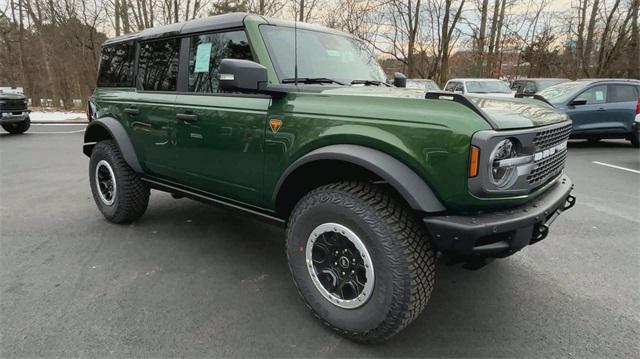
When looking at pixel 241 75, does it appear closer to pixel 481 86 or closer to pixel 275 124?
pixel 275 124

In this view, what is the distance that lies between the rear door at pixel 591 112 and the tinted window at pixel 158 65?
9.38 meters

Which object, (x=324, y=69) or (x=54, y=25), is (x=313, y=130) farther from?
(x=54, y=25)

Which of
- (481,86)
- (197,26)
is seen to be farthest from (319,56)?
(481,86)

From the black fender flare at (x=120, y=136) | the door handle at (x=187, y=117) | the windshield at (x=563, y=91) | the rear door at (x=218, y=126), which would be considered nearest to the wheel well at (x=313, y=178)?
the rear door at (x=218, y=126)

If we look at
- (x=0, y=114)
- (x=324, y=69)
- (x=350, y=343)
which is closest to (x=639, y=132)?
(x=324, y=69)

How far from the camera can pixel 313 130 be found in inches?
96.2

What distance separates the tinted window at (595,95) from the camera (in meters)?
9.91

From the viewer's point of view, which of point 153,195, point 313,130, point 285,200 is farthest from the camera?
point 153,195

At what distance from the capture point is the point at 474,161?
6.36ft

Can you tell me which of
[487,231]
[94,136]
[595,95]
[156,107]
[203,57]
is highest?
[203,57]

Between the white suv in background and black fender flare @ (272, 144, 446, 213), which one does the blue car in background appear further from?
black fender flare @ (272, 144, 446, 213)

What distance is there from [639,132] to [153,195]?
10115mm

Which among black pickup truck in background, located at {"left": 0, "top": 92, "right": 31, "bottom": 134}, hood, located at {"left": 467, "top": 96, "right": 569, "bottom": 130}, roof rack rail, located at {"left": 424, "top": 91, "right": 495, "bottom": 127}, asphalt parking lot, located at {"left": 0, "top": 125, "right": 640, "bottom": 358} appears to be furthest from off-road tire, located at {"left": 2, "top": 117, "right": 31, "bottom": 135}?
hood, located at {"left": 467, "top": 96, "right": 569, "bottom": 130}

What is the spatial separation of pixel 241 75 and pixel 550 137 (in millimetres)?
1777
